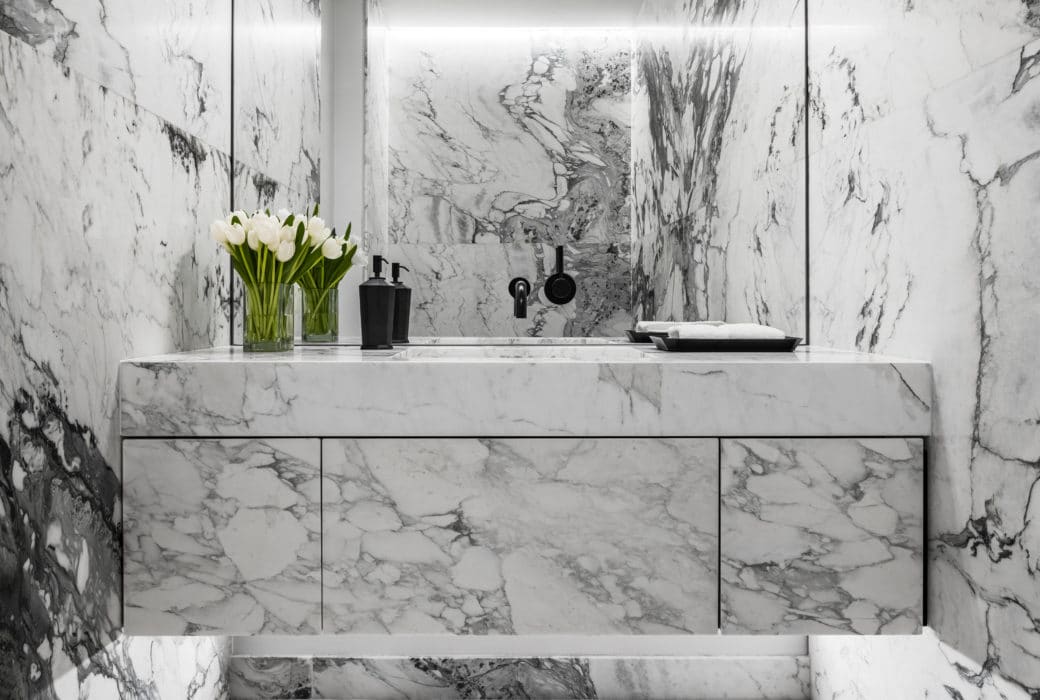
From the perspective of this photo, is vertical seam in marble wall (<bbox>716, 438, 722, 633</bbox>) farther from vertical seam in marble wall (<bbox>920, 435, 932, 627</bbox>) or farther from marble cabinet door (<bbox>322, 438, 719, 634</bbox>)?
vertical seam in marble wall (<bbox>920, 435, 932, 627</bbox>)

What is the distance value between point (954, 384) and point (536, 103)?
99cm

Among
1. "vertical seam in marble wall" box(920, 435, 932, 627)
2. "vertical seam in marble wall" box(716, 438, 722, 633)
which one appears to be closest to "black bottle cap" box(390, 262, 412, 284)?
"vertical seam in marble wall" box(716, 438, 722, 633)

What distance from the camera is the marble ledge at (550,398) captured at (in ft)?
3.87

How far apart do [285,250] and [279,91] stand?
518 millimetres

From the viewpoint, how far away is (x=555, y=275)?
1659 mm

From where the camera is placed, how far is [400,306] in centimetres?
166

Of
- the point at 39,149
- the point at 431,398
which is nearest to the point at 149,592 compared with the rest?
the point at 431,398

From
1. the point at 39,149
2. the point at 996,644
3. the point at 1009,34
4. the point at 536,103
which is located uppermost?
the point at 536,103

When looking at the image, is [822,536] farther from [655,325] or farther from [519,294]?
[519,294]

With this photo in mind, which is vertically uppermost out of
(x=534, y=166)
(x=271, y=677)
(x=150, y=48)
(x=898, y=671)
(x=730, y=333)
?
(x=150, y=48)

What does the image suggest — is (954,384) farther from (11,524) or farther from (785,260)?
(11,524)

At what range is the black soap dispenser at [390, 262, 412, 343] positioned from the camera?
166 cm

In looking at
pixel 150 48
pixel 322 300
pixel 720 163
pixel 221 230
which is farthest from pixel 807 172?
pixel 150 48

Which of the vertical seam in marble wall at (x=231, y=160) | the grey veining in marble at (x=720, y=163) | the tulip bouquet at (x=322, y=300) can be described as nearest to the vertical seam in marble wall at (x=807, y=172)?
the grey veining in marble at (x=720, y=163)
